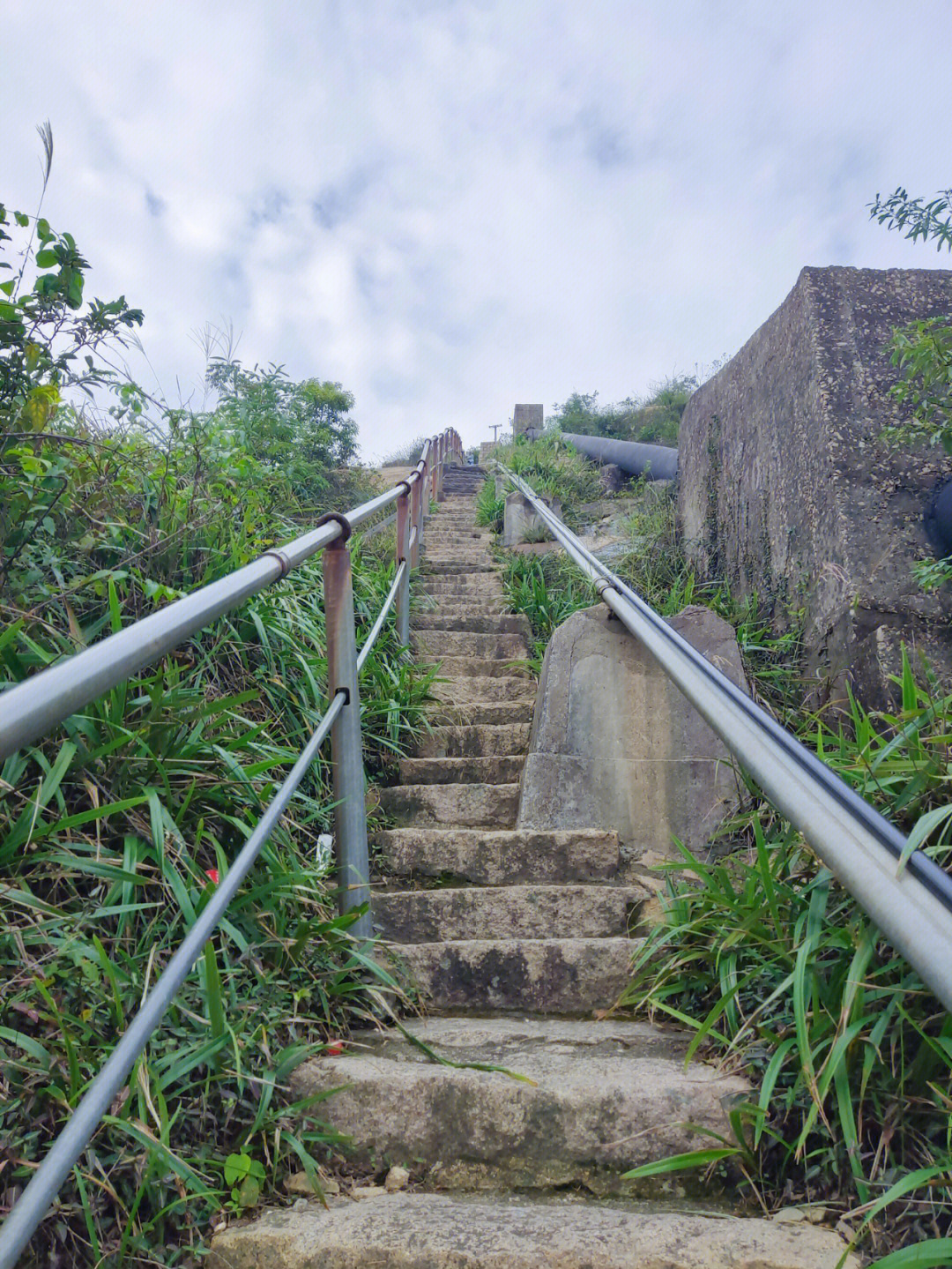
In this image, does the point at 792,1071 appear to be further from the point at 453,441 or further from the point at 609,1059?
the point at 453,441

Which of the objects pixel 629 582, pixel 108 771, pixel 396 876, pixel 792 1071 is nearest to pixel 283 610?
pixel 396 876

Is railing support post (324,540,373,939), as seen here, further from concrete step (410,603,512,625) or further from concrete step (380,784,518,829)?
concrete step (410,603,512,625)

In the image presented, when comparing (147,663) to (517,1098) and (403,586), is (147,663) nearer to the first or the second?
(517,1098)

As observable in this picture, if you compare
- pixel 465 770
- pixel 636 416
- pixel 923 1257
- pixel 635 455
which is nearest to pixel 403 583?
pixel 465 770

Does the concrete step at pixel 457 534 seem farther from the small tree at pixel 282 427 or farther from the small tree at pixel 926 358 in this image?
the small tree at pixel 926 358

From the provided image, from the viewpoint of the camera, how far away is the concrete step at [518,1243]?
1.04m

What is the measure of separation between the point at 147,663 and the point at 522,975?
4.68 feet

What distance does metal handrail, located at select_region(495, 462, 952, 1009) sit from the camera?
0.69m

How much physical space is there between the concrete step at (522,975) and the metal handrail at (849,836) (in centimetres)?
81

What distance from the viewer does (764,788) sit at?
102 centimetres

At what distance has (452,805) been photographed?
2861mm

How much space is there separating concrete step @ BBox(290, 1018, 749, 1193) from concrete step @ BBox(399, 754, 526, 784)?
160 cm

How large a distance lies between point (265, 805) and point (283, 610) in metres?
1.15

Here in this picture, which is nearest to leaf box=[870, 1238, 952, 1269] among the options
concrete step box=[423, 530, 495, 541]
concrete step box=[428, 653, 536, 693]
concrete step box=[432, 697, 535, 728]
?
concrete step box=[432, 697, 535, 728]
